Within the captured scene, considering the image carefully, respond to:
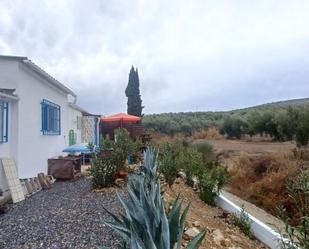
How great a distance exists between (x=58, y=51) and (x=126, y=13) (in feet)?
19.5

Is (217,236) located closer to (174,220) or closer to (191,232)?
(191,232)

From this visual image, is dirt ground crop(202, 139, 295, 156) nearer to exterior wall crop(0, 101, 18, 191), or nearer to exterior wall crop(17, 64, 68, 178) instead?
exterior wall crop(17, 64, 68, 178)

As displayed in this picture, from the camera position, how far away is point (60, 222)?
6.62 meters

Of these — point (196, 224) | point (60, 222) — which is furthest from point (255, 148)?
point (60, 222)

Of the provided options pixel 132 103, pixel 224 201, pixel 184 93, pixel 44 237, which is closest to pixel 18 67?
pixel 44 237

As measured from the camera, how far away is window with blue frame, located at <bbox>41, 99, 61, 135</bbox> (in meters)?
12.7

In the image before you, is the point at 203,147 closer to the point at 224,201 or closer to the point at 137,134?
the point at 137,134

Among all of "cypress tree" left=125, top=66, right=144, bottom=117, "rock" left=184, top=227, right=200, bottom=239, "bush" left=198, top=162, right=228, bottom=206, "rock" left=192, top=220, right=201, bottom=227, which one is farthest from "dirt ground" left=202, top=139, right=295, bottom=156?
"rock" left=184, top=227, right=200, bottom=239

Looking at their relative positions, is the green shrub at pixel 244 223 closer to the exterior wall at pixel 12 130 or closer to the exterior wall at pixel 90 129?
the exterior wall at pixel 12 130

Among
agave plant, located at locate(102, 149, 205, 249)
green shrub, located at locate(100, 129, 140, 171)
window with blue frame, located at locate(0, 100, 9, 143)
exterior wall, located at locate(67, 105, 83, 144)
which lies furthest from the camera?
exterior wall, located at locate(67, 105, 83, 144)

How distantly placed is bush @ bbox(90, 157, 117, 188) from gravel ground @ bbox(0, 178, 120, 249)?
34cm

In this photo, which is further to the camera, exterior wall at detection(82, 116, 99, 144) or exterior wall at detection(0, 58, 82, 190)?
exterior wall at detection(82, 116, 99, 144)

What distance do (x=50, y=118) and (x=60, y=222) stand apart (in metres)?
7.62

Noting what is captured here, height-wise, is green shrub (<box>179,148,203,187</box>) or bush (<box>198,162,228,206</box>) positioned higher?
green shrub (<box>179,148,203,187</box>)
